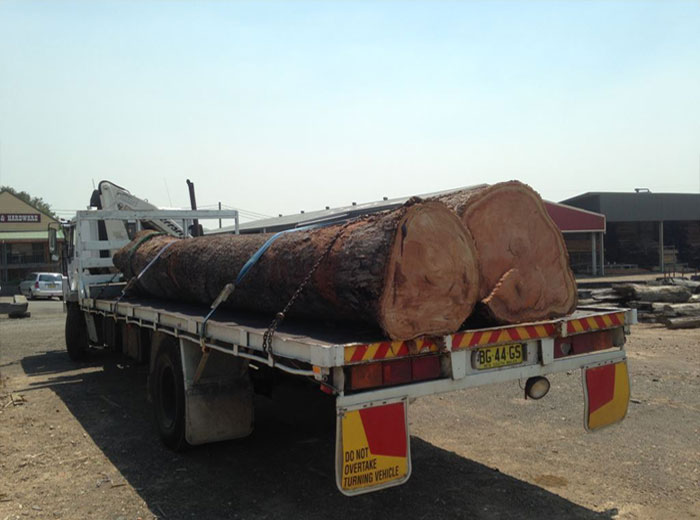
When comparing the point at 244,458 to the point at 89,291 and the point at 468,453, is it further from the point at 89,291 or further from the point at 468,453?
the point at 89,291

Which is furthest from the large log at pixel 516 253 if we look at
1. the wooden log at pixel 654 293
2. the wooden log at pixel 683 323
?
the wooden log at pixel 654 293

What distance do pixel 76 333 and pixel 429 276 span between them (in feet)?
27.0

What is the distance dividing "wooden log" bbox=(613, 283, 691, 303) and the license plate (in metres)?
10.5

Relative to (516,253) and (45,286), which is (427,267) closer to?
(516,253)

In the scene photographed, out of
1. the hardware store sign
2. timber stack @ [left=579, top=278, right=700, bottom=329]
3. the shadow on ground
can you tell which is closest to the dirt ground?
the shadow on ground

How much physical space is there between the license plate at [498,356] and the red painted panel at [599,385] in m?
0.75

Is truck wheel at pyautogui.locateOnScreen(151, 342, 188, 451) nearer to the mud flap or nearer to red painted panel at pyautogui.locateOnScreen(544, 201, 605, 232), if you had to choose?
the mud flap

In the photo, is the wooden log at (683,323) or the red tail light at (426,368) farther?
the wooden log at (683,323)

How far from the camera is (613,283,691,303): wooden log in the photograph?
1339cm

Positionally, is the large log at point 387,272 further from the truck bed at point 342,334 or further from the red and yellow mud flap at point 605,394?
the red and yellow mud flap at point 605,394

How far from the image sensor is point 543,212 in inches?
186

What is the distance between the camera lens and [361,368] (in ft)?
11.6

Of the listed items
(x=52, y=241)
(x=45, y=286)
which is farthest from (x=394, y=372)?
(x=45, y=286)

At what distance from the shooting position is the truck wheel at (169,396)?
5301mm
